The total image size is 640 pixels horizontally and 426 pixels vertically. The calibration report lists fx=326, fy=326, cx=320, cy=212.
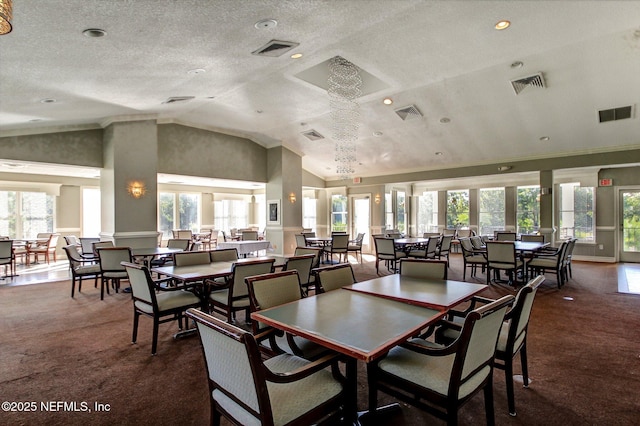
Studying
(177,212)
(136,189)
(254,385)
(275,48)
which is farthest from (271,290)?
(177,212)

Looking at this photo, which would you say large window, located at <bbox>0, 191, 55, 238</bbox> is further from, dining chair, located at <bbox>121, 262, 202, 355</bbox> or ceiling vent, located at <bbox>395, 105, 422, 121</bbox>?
ceiling vent, located at <bbox>395, 105, 422, 121</bbox>

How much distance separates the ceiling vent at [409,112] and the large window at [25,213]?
10227 mm

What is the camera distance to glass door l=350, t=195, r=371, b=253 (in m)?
11.3

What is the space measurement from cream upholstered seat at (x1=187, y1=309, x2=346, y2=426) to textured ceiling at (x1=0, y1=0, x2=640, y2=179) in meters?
2.59

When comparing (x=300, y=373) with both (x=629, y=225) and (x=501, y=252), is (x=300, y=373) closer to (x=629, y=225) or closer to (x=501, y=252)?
(x=501, y=252)

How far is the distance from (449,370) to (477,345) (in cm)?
21

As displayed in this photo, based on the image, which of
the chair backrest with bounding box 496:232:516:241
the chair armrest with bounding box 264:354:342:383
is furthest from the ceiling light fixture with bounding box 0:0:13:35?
the chair backrest with bounding box 496:232:516:241

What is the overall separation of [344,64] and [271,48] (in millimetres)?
1507

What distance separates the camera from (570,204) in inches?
372

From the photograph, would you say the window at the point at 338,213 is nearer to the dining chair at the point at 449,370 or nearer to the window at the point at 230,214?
the window at the point at 230,214

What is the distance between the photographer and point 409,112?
662cm

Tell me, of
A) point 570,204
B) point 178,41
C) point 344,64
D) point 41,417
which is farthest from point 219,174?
point 570,204

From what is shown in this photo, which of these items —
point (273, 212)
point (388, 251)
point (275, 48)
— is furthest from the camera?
point (273, 212)

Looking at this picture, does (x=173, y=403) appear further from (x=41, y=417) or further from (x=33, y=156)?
(x=33, y=156)
